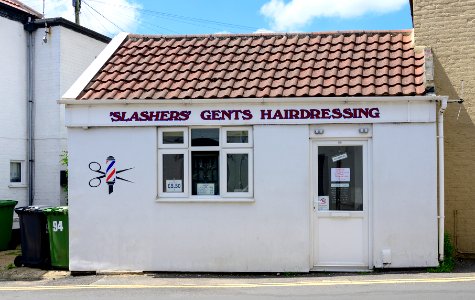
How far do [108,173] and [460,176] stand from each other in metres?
6.55

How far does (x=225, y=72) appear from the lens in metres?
11.9

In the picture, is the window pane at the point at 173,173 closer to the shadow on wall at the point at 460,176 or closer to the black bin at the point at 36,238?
the black bin at the point at 36,238

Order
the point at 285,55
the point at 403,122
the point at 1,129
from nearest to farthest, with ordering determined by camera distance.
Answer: the point at 403,122 < the point at 285,55 < the point at 1,129

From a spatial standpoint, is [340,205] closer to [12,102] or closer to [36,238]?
[36,238]

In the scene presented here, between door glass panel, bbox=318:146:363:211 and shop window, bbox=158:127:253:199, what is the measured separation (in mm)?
1275

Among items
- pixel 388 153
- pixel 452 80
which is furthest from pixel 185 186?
pixel 452 80

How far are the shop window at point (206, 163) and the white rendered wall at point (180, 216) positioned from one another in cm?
20

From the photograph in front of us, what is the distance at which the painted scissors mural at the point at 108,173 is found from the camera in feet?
37.2

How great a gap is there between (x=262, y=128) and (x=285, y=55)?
2049 millimetres

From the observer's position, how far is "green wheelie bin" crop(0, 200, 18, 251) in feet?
48.9

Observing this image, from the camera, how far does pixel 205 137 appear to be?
37.1 feet

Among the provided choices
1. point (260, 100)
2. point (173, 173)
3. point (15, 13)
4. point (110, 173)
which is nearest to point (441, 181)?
point (260, 100)

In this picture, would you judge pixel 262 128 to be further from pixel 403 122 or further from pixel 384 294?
pixel 384 294

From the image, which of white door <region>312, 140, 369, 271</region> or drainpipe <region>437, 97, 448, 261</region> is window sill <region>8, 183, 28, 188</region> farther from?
drainpipe <region>437, 97, 448, 261</region>
